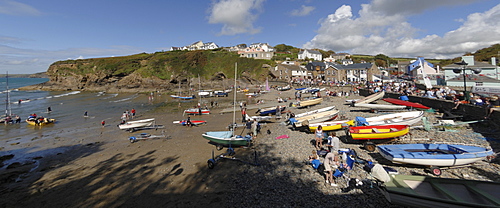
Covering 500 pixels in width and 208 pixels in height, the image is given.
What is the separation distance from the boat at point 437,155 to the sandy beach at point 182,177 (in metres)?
0.55

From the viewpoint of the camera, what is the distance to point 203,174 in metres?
11.2

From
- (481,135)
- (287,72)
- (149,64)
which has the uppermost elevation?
(149,64)

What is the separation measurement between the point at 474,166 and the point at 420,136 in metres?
4.94

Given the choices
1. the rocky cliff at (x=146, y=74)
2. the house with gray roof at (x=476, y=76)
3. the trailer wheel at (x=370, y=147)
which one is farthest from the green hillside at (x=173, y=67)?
the trailer wheel at (x=370, y=147)

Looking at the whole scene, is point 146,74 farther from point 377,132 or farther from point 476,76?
point 476,76

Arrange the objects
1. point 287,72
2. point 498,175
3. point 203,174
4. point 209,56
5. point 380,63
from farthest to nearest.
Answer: point 380,63
point 209,56
point 287,72
point 203,174
point 498,175

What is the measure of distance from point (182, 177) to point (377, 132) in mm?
11700

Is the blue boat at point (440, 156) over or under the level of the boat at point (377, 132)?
under

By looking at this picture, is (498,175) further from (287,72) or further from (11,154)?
(287,72)

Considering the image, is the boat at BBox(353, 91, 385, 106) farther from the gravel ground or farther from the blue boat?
the blue boat

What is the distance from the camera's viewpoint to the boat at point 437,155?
9.24m

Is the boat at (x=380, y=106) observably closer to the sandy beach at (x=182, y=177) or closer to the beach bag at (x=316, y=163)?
Answer: the sandy beach at (x=182, y=177)

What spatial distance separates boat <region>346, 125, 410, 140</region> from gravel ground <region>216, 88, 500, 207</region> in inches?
31.7

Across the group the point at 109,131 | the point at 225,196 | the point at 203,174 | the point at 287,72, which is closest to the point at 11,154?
the point at 109,131
